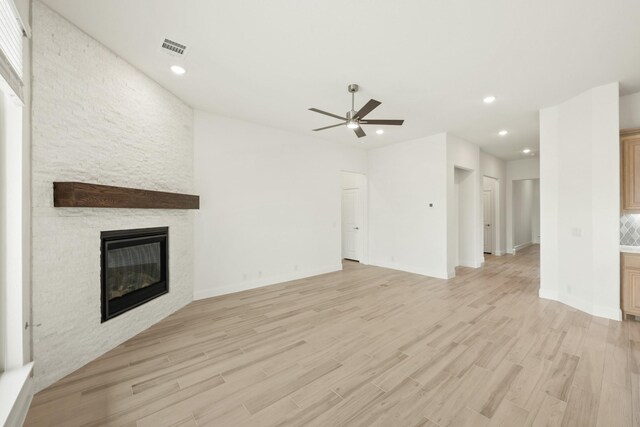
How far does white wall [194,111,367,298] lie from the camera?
4250 mm

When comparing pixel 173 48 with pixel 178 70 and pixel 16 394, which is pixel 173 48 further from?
pixel 16 394

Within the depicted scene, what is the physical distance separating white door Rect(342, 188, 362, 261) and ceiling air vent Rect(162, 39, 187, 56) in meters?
5.26

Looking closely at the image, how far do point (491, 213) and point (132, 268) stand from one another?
9.23 m

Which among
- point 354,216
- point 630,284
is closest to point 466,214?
point 354,216

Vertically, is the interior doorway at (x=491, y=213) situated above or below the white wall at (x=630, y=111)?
below

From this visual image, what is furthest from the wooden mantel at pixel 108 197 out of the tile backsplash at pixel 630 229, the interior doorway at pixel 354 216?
the tile backsplash at pixel 630 229

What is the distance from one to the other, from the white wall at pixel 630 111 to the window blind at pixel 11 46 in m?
6.59

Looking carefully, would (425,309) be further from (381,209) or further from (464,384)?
(381,209)

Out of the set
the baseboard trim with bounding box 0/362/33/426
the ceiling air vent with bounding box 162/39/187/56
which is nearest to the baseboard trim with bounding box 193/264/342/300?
the baseboard trim with bounding box 0/362/33/426

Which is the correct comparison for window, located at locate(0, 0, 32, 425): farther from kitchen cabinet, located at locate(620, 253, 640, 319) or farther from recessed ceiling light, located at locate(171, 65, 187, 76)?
kitchen cabinet, located at locate(620, 253, 640, 319)

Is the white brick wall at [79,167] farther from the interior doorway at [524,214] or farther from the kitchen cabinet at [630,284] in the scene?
the interior doorway at [524,214]

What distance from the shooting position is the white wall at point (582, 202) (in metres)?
3.31

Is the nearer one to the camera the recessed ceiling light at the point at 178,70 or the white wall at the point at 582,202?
the recessed ceiling light at the point at 178,70

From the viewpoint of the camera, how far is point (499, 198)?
26.0 ft
